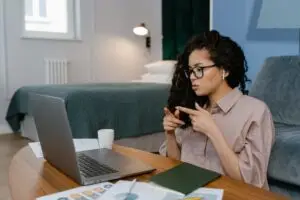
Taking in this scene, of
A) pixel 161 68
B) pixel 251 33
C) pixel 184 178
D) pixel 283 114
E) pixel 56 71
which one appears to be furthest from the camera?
pixel 56 71

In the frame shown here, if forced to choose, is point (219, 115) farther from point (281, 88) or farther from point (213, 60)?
point (281, 88)

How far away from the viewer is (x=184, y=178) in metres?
0.88

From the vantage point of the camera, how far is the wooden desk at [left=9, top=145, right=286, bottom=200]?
797 millimetres

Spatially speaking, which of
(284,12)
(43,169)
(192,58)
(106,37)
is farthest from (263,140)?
(106,37)

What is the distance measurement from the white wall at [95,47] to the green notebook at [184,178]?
3.41m

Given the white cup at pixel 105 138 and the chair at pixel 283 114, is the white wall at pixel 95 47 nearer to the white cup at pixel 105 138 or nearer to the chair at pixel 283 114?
the chair at pixel 283 114

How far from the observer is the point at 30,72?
407 cm

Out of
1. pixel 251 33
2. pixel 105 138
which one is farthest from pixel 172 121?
pixel 251 33

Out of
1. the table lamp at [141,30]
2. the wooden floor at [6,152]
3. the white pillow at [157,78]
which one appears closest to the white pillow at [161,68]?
the white pillow at [157,78]

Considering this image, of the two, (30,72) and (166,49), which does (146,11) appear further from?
(30,72)

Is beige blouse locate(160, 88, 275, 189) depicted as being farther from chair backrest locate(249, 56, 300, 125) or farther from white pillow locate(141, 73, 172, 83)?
white pillow locate(141, 73, 172, 83)

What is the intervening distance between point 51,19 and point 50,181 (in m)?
3.72

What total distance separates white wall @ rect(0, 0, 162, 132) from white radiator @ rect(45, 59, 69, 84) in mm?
82

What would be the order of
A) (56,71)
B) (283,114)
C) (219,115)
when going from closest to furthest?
1. (219,115)
2. (283,114)
3. (56,71)
